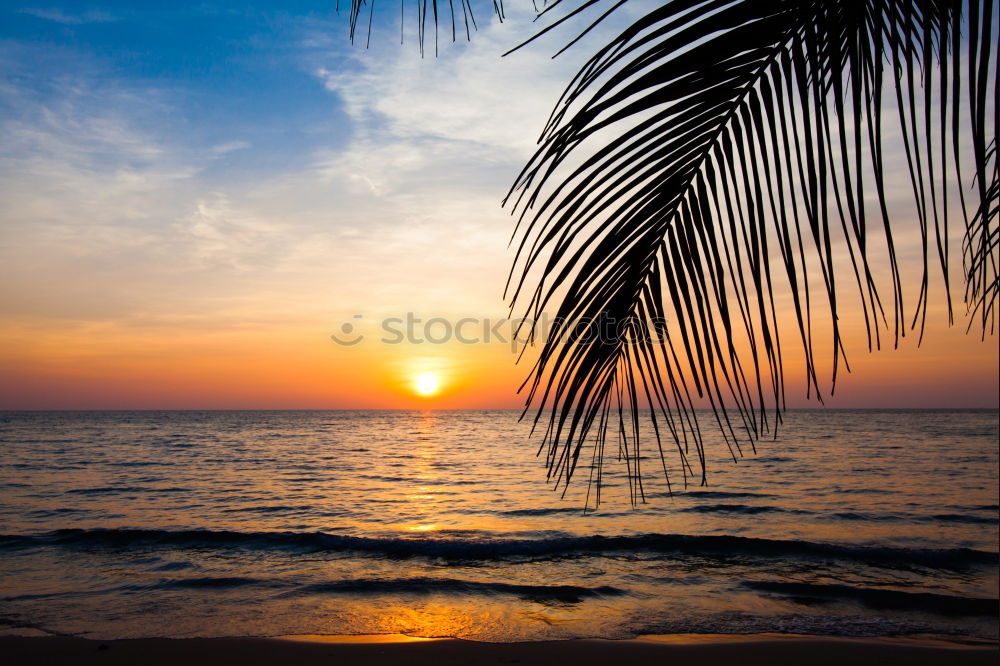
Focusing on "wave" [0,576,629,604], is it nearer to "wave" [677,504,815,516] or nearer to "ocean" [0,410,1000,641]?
"ocean" [0,410,1000,641]

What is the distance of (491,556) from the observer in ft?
35.6

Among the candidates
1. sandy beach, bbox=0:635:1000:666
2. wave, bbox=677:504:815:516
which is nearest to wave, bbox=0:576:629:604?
sandy beach, bbox=0:635:1000:666

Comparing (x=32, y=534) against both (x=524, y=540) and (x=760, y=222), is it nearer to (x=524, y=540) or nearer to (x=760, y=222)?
(x=524, y=540)

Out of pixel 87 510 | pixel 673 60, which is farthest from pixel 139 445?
pixel 673 60

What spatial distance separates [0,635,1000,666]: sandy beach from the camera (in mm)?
5926

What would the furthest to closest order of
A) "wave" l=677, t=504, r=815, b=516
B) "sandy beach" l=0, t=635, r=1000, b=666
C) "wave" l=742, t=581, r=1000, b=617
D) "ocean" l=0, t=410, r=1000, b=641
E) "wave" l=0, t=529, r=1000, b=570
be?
"wave" l=677, t=504, r=815, b=516 → "wave" l=0, t=529, r=1000, b=570 → "wave" l=742, t=581, r=1000, b=617 → "ocean" l=0, t=410, r=1000, b=641 → "sandy beach" l=0, t=635, r=1000, b=666

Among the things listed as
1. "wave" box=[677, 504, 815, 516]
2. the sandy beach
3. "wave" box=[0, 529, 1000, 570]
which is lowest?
"wave" box=[677, 504, 815, 516]

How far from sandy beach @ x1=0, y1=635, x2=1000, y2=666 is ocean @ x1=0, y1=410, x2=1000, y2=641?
1.24ft

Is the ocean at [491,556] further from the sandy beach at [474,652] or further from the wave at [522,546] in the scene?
the sandy beach at [474,652]

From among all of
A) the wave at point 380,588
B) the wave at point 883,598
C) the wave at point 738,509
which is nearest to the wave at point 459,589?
the wave at point 380,588

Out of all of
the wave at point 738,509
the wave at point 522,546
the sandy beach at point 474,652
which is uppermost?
the sandy beach at point 474,652

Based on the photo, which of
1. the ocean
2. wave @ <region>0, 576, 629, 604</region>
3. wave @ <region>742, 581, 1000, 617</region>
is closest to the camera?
the ocean

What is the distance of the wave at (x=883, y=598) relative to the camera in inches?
313

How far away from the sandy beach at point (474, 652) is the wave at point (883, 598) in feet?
4.80
